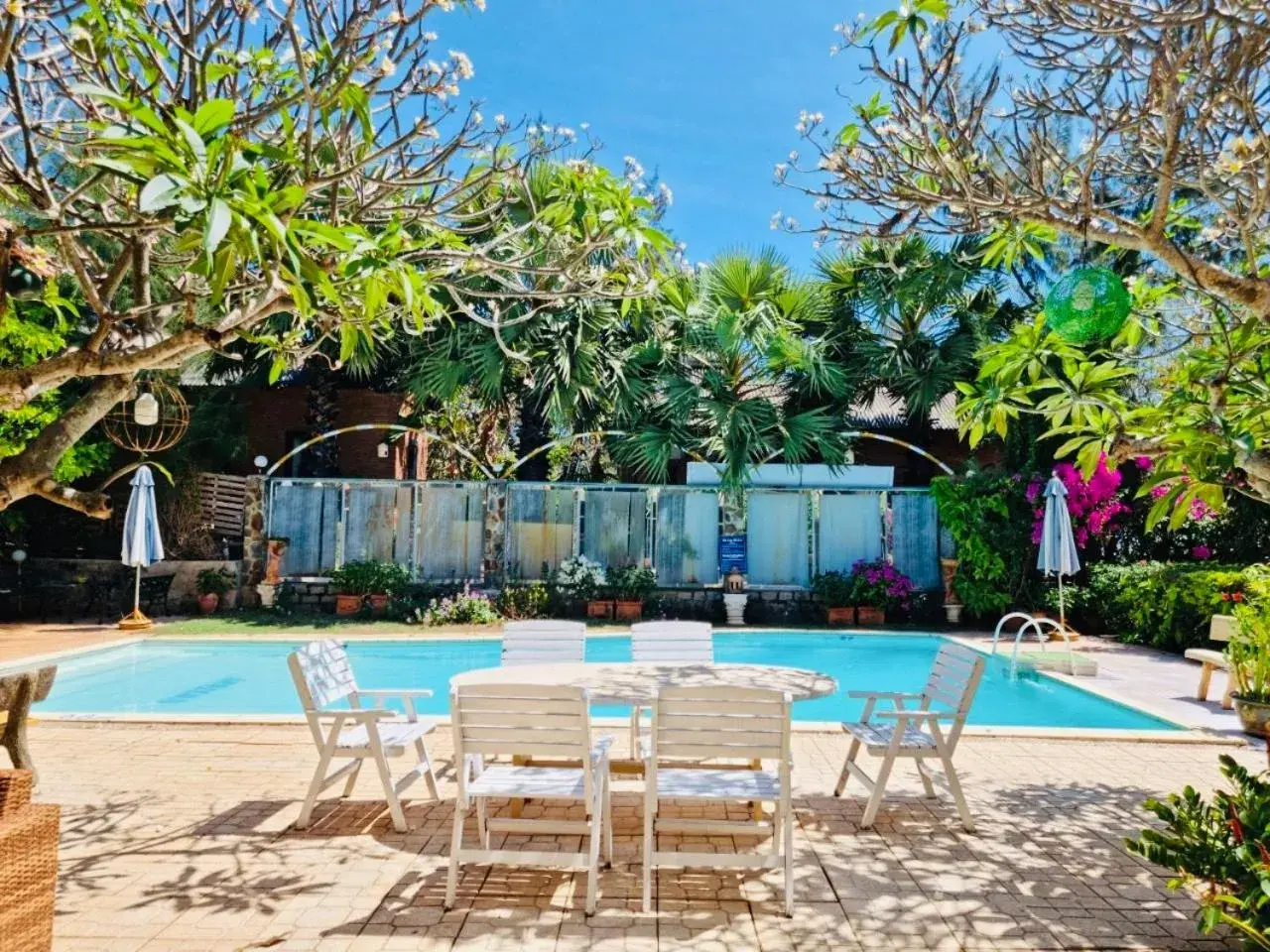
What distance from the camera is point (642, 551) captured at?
1379 cm

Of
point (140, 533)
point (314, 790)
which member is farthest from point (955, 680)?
point (140, 533)

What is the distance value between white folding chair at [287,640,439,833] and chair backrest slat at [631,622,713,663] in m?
1.44

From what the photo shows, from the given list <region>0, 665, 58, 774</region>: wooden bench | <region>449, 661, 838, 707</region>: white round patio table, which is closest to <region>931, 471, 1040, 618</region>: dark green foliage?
<region>449, 661, 838, 707</region>: white round patio table

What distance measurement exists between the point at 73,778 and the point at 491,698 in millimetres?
3151

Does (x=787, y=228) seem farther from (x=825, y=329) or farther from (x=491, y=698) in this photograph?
(x=825, y=329)

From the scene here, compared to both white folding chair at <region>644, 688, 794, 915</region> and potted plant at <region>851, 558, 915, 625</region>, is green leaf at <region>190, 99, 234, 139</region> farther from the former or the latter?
potted plant at <region>851, 558, 915, 625</region>

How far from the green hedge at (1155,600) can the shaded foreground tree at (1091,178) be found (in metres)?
5.51

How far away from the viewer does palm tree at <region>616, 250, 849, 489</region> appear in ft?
41.4

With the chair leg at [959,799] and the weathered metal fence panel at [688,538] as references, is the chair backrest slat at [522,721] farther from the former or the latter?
the weathered metal fence panel at [688,538]

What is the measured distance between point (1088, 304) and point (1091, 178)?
4.28 feet

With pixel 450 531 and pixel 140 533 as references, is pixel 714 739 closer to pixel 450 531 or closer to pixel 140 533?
pixel 140 533

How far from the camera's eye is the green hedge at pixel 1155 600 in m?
9.45

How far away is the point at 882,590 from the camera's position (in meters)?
12.9

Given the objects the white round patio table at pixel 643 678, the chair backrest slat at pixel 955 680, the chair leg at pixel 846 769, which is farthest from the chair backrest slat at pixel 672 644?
the chair backrest slat at pixel 955 680
